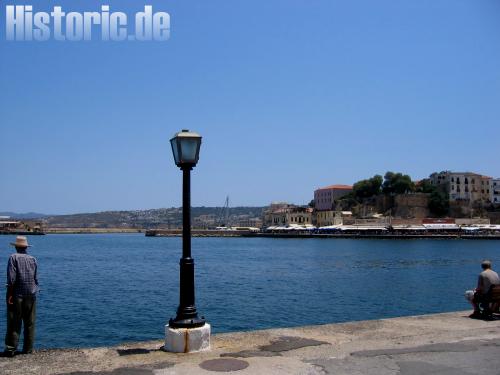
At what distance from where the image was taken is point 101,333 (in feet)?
55.3

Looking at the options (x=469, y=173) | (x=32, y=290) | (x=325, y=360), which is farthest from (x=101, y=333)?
(x=469, y=173)

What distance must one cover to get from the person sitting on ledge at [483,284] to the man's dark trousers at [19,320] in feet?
23.0

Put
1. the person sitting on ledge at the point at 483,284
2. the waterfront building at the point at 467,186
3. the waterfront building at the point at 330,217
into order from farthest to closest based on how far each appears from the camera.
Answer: the waterfront building at the point at 330,217, the waterfront building at the point at 467,186, the person sitting on ledge at the point at 483,284

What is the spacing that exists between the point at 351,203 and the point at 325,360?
433 ft

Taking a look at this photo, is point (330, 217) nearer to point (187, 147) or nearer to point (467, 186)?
point (467, 186)

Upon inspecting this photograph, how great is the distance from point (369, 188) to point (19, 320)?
13148cm

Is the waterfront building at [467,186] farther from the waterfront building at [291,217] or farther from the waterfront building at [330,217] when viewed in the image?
the waterfront building at [291,217]

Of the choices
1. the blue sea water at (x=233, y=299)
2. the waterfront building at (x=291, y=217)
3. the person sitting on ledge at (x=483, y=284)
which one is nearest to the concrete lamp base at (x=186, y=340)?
the person sitting on ledge at (x=483, y=284)

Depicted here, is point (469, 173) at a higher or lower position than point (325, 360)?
higher

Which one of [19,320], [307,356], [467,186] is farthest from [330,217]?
[19,320]

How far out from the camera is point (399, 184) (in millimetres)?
128500

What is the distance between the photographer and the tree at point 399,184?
422 ft

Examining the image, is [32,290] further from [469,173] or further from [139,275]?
[469,173]

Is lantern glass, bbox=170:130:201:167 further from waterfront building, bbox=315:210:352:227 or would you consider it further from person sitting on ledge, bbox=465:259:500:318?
waterfront building, bbox=315:210:352:227
